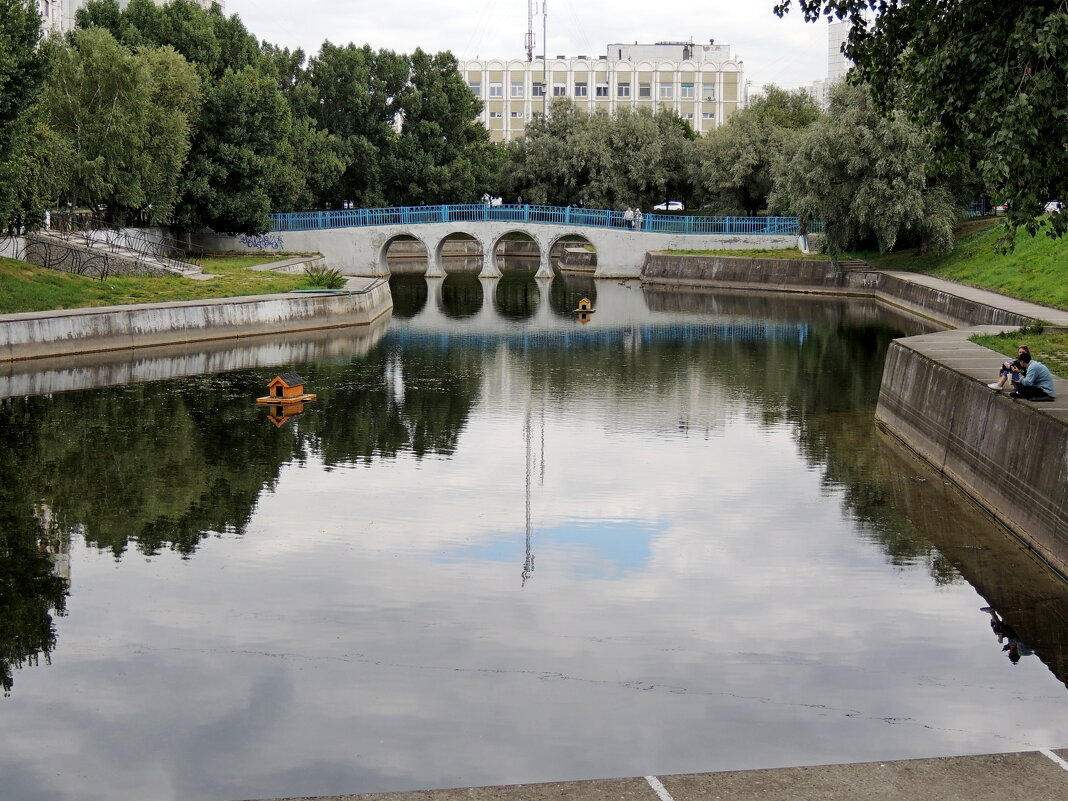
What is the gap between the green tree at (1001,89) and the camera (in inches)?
609

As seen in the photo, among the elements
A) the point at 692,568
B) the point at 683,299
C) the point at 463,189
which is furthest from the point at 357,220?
the point at 692,568

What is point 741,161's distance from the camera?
72062mm

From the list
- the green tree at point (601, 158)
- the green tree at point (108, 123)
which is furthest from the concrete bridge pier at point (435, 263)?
the green tree at point (108, 123)

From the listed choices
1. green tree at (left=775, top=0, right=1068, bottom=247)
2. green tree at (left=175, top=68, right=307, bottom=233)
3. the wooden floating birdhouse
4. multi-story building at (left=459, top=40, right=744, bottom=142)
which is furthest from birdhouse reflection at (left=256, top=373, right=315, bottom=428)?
multi-story building at (left=459, top=40, right=744, bottom=142)

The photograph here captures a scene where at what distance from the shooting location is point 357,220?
73000 millimetres

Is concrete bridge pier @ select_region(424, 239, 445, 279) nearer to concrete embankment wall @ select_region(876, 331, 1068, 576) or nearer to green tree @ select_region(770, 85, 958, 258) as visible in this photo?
green tree @ select_region(770, 85, 958, 258)

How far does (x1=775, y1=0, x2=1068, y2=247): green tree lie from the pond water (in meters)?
4.80

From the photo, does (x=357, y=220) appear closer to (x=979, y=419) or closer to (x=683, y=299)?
(x=683, y=299)

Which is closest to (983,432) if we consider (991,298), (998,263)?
(991,298)

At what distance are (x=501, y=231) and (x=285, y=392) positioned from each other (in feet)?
148

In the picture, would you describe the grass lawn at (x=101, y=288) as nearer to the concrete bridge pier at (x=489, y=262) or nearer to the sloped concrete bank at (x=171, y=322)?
the sloped concrete bank at (x=171, y=322)

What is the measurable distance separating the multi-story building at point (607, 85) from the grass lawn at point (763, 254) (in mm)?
78864

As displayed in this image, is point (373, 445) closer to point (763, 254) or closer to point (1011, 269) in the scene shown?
point (1011, 269)

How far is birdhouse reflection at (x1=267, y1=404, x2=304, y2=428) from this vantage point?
1085 inches
